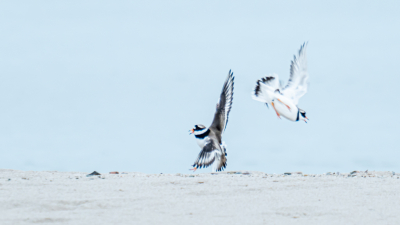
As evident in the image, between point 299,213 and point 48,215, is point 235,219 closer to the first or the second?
point 299,213

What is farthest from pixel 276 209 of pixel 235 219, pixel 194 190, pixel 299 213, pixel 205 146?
pixel 205 146

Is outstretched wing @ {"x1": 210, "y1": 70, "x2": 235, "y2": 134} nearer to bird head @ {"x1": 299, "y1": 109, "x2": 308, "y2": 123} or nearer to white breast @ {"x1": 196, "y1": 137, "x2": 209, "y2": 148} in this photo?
white breast @ {"x1": 196, "y1": 137, "x2": 209, "y2": 148}

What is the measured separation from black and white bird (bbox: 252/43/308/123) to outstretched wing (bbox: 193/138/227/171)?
1.53m

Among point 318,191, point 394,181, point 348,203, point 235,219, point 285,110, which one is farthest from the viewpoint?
point 285,110

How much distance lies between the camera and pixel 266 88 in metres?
9.41

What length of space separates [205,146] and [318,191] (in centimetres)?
314

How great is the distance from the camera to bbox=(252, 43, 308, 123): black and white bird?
Answer: 30.2ft

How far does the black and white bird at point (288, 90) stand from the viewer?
9203mm

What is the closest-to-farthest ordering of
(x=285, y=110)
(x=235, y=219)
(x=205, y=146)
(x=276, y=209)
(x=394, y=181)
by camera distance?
(x=235, y=219)
(x=276, y=209)
(x=394, y=181)
(x=205, y=146)
(x=285, y=110)

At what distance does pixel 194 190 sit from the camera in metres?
5.57

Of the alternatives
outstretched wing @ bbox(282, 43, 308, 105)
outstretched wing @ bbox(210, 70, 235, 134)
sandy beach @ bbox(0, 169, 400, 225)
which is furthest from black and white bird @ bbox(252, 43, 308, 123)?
sandy beach @ bbox(0, 169, 400, 225)

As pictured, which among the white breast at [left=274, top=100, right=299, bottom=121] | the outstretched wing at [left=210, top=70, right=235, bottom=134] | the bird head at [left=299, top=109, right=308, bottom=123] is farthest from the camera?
the bird head at [left=299, top=109, right=308, bottom=123]

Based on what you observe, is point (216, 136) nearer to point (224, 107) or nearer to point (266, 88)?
point (224, 107)

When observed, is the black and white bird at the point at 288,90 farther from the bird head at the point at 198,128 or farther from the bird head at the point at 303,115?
the bird head at the point at 198,128
